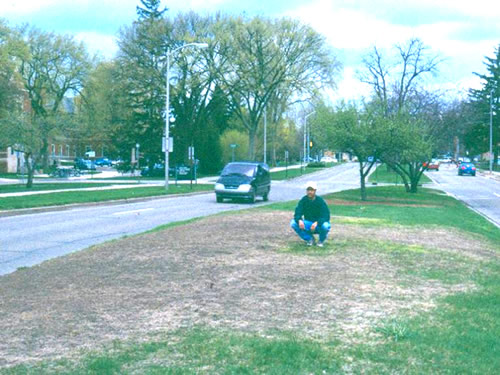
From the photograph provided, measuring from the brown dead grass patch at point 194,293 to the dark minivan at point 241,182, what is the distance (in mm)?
15947

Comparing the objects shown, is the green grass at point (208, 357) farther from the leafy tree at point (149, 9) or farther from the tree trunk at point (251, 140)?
the leafy tree at point (149, 9)

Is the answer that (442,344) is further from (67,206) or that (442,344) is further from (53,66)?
(53,66)

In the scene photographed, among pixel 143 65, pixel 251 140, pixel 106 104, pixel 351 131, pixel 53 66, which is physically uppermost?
pixel 53 66

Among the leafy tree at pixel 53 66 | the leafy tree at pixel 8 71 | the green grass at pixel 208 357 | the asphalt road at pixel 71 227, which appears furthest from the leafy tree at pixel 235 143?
the green grass at pixel 208 357

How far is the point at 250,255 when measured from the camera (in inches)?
424

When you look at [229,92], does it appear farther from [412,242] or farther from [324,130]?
[412,242]

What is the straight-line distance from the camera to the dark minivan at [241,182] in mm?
28516

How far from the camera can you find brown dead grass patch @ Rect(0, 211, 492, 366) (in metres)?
6.30

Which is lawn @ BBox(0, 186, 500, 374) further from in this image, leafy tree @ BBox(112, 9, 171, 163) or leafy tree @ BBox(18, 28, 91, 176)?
leafy tree @ BBox(18, 28, 91, 176)

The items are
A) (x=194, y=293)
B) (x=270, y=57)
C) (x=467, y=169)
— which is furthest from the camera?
(x=467, y=169)

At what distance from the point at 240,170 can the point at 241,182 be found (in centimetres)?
→ 98

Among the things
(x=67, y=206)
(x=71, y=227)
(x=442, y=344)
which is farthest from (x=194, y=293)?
(x=67, y=206)

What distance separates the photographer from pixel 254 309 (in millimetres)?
7062

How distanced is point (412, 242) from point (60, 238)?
305 inches
